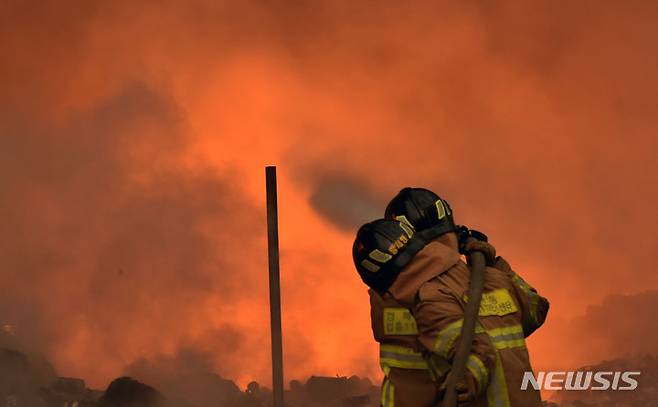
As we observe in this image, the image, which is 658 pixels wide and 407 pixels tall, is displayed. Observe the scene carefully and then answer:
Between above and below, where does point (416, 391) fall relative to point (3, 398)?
below

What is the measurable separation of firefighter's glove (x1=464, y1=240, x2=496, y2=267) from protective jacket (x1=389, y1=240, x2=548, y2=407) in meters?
0.13

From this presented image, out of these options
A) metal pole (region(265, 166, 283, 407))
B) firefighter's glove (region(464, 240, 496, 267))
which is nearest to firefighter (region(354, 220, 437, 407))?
firefighter's glove (region(464, 240, 496, 267))

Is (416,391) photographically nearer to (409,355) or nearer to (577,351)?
(409,355)

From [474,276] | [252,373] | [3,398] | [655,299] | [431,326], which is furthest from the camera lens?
[655,299]

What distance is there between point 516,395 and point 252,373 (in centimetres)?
832

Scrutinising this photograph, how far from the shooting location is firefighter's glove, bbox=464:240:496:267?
3.76 m

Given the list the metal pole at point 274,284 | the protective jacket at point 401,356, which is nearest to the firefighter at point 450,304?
the protective jacket at point 401,356

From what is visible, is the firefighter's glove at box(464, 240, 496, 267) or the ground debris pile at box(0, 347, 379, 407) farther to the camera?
the ground debris pile at box(0, 347, 379, 407)

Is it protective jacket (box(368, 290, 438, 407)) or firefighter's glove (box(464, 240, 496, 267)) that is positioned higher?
firefighter's glove (box(464, 240, 496, 267))

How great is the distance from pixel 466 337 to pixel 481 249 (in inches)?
24.1

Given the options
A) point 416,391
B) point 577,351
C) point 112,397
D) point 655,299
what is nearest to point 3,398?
point 112,397

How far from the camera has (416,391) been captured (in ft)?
12.1

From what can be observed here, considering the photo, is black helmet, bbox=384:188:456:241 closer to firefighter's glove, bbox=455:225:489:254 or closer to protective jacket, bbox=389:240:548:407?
firefighter's glove, bbox=455:225:489:254

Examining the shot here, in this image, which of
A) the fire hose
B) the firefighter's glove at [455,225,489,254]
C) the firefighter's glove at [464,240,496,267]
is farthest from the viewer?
the firefighter's glove at [455,225,489,254]
